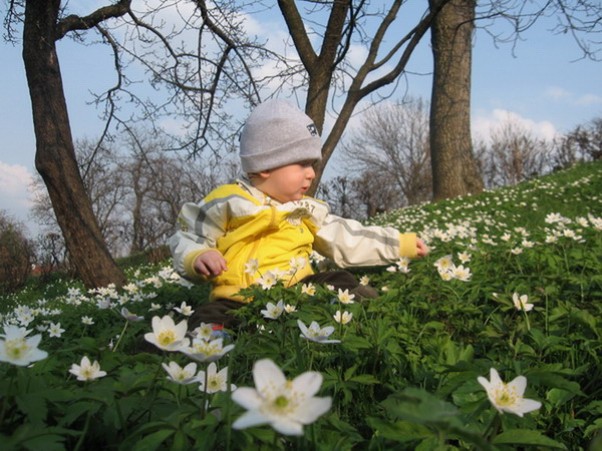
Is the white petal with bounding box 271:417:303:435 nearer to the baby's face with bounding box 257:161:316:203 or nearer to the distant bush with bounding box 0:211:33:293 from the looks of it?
the baby's face with bounding box 257:161:316:203

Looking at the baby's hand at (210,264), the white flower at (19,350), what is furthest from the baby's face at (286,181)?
the white flower at (19,350)

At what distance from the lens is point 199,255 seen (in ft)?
10.2

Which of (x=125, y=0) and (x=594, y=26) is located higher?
(x=125, y=0)

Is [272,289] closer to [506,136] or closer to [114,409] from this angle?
[114,409]

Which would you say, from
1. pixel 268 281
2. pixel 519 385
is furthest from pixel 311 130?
pixel 519 385

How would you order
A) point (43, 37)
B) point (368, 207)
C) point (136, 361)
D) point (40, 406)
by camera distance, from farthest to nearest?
point (368, 207), point (43, 37), point (136, 361), point (40, 406)

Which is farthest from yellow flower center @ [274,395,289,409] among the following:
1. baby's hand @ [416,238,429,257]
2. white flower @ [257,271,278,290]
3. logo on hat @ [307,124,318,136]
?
baby's hand @ [416,238,429,257]

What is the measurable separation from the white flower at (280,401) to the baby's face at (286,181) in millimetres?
2750

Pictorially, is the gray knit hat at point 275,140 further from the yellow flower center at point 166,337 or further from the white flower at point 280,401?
the white flower at point 280,401

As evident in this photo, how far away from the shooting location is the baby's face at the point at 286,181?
3.47 metres

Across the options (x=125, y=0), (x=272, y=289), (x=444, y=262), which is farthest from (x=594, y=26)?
(x=125, y=0)

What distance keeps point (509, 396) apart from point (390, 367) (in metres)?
0.84

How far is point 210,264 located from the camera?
9.97 feet

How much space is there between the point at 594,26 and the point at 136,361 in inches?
266
